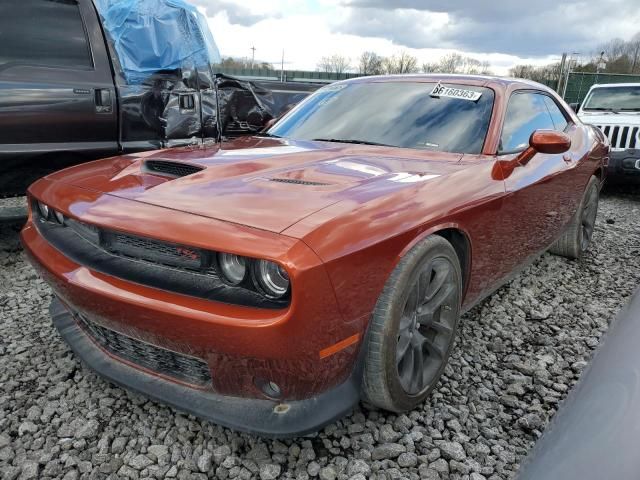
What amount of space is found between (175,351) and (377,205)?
2.76ft

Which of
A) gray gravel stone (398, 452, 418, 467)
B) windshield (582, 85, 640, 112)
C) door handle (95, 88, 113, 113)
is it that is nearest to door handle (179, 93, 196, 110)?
door handle (95, 88, 113, 113)

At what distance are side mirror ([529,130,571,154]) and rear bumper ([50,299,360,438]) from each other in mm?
1674

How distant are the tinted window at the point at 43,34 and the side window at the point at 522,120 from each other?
307 centimetres

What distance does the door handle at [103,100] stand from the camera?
150 inches

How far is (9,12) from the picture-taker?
3482 mm

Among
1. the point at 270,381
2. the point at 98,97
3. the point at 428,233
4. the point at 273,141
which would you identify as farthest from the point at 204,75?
the point at 270,381

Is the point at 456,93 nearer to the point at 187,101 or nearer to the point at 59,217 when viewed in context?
the point at 59,217

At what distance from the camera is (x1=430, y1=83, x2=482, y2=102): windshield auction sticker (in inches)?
111

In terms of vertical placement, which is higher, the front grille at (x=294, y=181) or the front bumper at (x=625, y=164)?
the front grille at (x=294, y=181)

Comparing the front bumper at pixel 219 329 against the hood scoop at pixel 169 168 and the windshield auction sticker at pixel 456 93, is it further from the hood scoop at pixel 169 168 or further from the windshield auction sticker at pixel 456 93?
the windshield auction sticker at pixel 456 93

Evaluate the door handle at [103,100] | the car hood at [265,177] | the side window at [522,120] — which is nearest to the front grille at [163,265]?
the car hood at [265,177]

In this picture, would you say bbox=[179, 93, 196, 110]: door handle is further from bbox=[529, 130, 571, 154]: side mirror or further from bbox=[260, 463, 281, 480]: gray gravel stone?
bbox=[260, 463, 281, 480]: gray gravel stone

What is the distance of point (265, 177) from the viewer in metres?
1.99

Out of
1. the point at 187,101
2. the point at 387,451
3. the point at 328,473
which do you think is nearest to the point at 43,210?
the point at 328,473
